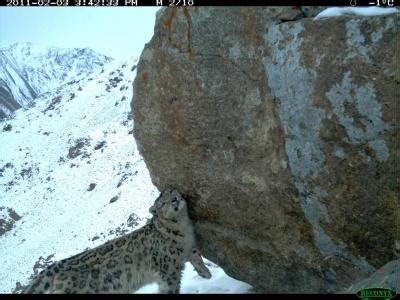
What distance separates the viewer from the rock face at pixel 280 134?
17.4ft

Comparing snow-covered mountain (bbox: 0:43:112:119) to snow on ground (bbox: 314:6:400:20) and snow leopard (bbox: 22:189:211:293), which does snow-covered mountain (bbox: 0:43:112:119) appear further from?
snow on ground (bbox: 314:6:400:20)

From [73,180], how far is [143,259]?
21956mm

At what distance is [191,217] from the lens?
7.62m

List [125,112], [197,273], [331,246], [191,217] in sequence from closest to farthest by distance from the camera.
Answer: [331,246], [191,217], [197,273], [125,112]

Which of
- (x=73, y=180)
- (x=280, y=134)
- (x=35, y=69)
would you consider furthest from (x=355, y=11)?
(x=35, y=69)

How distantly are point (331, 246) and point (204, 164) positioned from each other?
215 centimetres

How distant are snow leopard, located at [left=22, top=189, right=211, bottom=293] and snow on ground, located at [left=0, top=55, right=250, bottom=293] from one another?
2.29 ft

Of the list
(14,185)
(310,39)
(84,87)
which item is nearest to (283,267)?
(310,39)

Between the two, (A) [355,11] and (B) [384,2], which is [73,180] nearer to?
(A) [355,11]

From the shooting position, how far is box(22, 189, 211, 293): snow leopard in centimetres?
640

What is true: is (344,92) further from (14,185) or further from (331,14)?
(14,185)

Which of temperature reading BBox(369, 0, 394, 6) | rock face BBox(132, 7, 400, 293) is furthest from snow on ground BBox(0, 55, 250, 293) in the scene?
temperature reading BBox(369, 0, 394, 6)

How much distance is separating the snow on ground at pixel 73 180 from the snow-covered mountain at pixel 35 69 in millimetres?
7822

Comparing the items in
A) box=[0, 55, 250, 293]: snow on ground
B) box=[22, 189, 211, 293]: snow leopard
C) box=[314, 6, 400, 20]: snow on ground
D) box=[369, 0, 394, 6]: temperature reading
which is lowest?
box=[0, 55, 250, 293]: snow on ground
